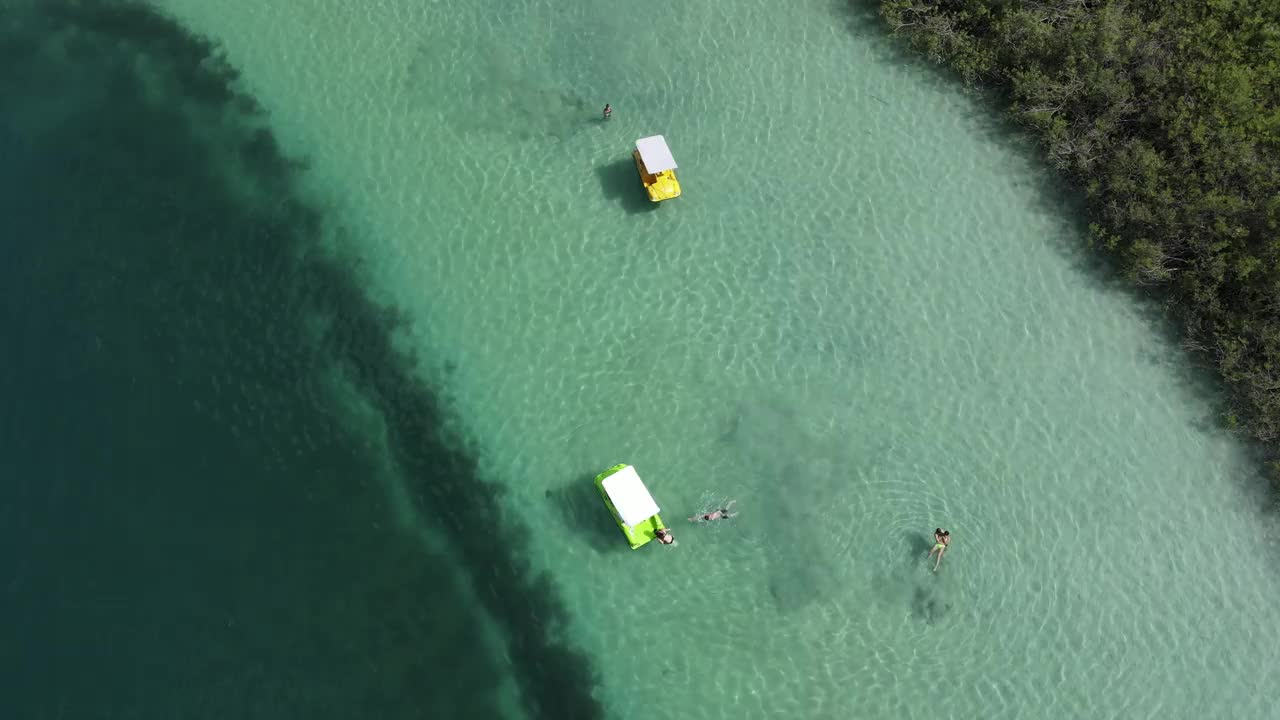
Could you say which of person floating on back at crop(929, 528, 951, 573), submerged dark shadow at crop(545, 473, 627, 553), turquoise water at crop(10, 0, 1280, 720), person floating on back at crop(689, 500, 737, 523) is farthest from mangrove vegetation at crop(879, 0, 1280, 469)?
submerged dark shadow at crop(545, 473, 627, 553)

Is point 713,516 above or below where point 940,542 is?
above

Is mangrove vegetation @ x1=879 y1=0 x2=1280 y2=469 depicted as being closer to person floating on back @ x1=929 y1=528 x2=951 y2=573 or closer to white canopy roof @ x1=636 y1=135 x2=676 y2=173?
person floating on back @ x1=929 y1=528 x2=951 y2=573

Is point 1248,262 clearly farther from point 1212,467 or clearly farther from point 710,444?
point 710,444

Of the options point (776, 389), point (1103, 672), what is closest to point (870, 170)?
point (776, 389)

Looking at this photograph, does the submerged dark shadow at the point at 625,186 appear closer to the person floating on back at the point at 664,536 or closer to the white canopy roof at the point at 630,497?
the white canopy roof at the point at 630,497

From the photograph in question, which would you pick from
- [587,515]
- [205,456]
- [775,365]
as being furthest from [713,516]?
[205,456]

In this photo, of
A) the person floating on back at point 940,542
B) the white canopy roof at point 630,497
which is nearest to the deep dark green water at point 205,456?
the white canopy roof at point 630,497

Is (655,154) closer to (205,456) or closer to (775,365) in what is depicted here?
(775,365)
